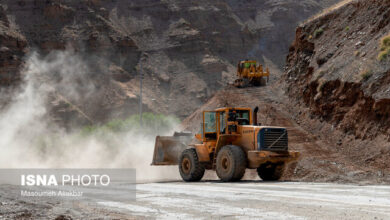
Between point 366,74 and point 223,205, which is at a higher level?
point 366,74

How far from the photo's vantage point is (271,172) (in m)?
20.4

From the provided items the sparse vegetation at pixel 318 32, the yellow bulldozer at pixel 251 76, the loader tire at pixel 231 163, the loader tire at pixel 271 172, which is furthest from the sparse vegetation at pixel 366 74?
the yellow bulldozer at pixel 251 76

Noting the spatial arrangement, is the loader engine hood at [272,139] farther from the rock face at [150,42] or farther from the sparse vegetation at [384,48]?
the rock face at [150,42]

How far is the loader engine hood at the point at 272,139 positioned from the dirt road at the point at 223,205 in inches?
153

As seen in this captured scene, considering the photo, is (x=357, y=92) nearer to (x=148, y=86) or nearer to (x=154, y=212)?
(x=154, y=212)

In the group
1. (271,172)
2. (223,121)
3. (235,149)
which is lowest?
(271,172)

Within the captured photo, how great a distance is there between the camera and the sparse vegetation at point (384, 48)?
82.2 ft

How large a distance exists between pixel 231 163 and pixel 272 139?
Result: 1.85 m

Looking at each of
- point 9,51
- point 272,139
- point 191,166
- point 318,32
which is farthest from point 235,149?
point 9,51

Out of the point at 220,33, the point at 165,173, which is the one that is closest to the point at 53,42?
the point at 220,33

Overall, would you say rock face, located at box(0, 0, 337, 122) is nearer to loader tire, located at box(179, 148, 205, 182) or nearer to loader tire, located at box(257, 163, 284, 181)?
loader tire, located at box(179, 148, 205, 182)

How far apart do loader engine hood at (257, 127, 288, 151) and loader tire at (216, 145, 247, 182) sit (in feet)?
2.80

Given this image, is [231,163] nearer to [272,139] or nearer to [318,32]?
[272,139]

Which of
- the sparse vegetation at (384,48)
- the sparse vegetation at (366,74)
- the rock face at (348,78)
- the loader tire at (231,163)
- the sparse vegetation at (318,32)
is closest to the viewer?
the loader tire at (231,163)
